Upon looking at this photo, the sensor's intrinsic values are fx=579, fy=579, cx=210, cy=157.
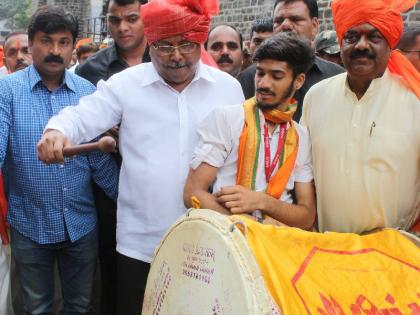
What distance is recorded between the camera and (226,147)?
244 cm

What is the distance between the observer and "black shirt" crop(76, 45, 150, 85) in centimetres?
374

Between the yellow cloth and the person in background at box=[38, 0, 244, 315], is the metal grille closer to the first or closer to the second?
the person in background at box=[38, 0, 244, 315]

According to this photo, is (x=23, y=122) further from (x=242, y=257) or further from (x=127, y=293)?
(x=242, y=257)

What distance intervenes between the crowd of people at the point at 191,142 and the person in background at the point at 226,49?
1.31 meters

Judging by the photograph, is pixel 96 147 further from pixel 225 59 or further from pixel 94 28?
pixel 94 28

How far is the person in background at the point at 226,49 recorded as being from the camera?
14.9 feet

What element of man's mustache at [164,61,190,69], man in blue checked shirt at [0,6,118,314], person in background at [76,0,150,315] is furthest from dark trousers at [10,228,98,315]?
man's mustache at [164,61,190,69]

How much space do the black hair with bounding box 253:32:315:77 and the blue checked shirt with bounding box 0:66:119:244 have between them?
1.15 meters

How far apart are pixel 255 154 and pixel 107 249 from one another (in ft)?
4.83

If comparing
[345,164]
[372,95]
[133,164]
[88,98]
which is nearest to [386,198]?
[345,164]

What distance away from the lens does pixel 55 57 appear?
10.0 feet

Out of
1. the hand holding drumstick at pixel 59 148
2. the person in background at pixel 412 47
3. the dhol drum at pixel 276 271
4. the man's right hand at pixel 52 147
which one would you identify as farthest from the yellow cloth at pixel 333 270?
the person in background at pixel 412 47

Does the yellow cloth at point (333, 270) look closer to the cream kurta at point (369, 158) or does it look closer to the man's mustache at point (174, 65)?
the cream kurta at point (369, 158)

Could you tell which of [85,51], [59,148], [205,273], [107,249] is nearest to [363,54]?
[205,273]
